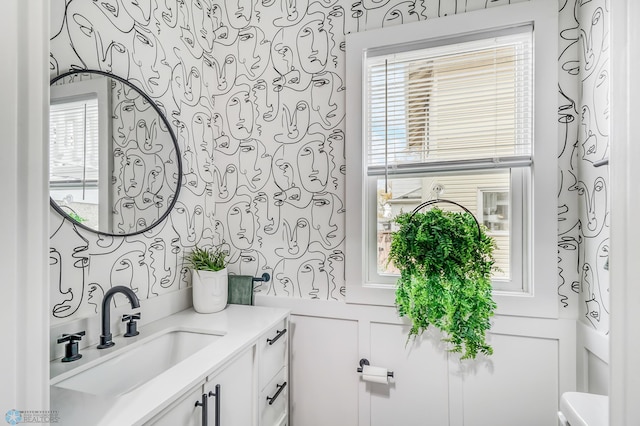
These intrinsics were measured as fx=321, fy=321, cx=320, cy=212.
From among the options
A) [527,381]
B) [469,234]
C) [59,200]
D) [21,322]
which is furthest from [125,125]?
[527,381]

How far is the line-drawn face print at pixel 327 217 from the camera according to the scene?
160 centimetres

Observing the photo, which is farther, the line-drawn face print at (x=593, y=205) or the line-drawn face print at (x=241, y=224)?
the line-drawn face print at (x=241, y=224)

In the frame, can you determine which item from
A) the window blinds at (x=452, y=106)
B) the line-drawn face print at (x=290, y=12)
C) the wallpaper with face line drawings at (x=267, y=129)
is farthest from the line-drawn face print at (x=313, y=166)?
the line-drawn face print at (x=290, y=12)

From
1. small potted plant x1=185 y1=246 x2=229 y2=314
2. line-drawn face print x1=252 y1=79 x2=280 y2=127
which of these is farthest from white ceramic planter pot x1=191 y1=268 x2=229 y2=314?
line-drawn face print x1=252 y1=79 x2=280 y2=127

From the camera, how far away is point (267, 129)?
1.70 m

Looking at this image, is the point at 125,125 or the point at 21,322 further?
the point at 125,125

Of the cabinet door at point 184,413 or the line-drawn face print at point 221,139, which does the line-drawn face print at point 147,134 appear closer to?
the line-drawn face print at point 221,139

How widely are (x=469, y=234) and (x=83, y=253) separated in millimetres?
1453

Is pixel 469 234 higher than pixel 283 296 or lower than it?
higher

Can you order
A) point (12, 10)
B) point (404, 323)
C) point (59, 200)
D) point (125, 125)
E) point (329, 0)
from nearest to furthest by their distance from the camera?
point (12, 10) < point (59, 200) < point (125, 125) < point (404, 323) < point (329, 0)

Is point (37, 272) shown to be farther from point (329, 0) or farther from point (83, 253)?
point (329, 0)

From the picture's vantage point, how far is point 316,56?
1.63 m

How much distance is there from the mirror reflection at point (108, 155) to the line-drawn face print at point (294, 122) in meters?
0.54

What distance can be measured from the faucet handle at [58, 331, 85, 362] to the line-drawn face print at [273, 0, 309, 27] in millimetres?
1636
